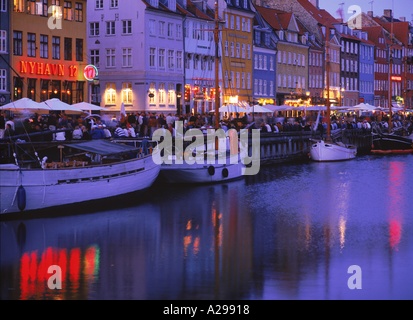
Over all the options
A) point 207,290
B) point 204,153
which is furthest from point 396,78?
point 207,290

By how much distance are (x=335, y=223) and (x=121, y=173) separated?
7.09 m

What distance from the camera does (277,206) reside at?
108ft

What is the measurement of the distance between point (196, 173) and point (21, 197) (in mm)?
11785

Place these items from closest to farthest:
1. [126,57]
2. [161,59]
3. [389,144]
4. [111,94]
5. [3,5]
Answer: [3,5] → [389,144] → [126,57] → [111,94] → [161,59]

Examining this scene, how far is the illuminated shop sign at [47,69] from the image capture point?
55719 mm

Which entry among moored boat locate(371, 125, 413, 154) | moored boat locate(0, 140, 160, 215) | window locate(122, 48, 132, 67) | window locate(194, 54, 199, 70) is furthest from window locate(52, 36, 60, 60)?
moored boat locate(0, 140, 160, 215)

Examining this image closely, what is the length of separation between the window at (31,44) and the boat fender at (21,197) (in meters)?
30.8

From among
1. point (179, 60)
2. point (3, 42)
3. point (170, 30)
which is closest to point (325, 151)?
point (3, 42)

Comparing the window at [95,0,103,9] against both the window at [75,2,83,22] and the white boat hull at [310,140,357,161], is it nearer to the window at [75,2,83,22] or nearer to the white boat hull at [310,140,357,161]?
the window at [75,2,83,22]

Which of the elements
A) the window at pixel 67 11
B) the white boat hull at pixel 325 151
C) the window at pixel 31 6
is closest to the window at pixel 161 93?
the window at pixel 67 11

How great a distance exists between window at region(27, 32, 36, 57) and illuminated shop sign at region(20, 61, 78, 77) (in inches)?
23.6

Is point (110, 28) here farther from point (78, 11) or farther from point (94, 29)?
point (78, 11)

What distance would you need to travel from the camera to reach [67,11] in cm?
5972

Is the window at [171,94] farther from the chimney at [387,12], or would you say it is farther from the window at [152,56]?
the chimney at [387,12]
